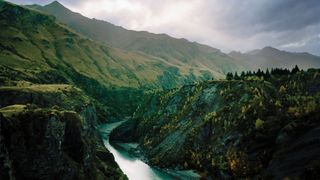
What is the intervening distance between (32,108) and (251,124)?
98.1 m

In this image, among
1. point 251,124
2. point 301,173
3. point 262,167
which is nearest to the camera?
point 301,173

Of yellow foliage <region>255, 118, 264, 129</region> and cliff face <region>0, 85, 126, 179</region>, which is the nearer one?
cliff face <region>0, 85, 126, 179</region>

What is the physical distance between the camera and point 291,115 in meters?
171

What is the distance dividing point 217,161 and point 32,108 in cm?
9233

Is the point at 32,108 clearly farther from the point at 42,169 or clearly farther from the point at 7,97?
the point at 7,97

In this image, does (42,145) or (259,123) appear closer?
(42,145)

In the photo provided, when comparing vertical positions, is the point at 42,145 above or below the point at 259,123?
below

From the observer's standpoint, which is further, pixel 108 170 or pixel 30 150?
pixel 108 170

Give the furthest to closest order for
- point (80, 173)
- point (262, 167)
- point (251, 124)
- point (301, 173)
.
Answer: point (251, 124), point (262, 167), point (80, 173), point (301, 173)

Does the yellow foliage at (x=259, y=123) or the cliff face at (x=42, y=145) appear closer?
the cliff face at (x=42, y=145)

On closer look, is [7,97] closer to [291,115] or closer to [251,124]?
[251,124]

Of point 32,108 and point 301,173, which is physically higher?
point 32,108

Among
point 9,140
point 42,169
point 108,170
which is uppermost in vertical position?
point 9,140

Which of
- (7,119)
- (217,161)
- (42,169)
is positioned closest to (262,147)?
(217,161)
